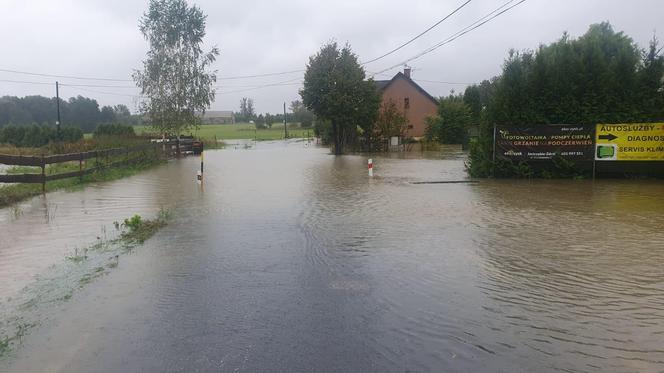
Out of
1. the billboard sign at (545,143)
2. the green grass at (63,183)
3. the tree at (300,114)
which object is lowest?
the green grass at (63,183)

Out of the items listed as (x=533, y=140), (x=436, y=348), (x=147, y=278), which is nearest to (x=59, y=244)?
(x=147, y=278)

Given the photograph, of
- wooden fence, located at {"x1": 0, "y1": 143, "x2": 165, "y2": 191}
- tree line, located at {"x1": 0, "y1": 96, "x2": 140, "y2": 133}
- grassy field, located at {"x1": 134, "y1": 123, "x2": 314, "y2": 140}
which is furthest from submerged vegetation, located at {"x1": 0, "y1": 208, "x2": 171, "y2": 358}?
tree line, located at {"x1": 0, "y1": 96, "x2": 140, "y2": 133}

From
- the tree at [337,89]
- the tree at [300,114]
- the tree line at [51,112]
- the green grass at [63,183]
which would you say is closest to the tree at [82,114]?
the tree line at [51,112]

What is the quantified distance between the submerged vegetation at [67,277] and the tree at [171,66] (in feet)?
106

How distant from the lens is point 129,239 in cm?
906

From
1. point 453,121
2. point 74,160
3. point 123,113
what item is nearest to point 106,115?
point 123,113

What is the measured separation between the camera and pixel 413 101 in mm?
58312

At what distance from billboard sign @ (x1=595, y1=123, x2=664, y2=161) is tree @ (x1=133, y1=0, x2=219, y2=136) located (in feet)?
104

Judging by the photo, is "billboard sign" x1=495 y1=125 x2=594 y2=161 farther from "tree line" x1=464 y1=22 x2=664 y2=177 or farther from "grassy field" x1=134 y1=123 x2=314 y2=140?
"grassy field" x1=134 y1=123 x2=314 y2=140

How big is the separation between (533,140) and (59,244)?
15.9 meters

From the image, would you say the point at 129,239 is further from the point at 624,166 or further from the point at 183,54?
the point at 183,54

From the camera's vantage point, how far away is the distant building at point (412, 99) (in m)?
58.0

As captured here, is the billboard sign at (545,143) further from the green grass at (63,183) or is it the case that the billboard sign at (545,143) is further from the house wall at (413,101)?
the house wall at (413,101)

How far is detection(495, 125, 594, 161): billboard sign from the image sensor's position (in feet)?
59.9
